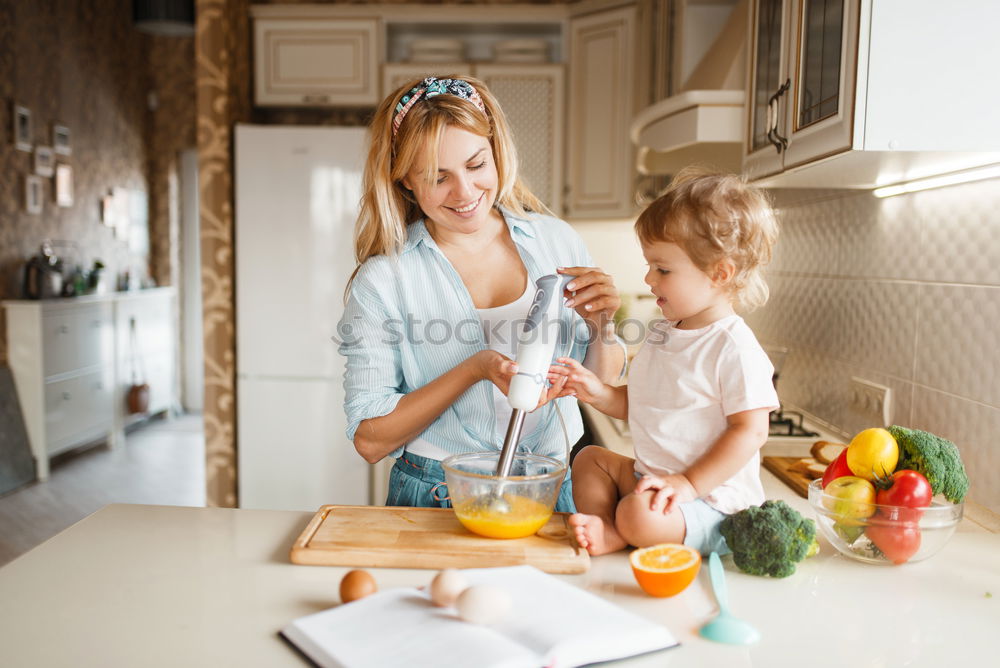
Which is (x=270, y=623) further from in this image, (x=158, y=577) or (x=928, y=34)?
(x=928, y=34)

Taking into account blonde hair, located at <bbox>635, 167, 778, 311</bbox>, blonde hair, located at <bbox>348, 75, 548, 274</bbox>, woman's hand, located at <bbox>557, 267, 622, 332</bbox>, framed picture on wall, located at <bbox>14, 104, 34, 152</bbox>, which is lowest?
woman's hand, located at <bbox>557, 267, 622, 332</bbox>

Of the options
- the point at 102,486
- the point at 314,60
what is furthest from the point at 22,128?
the point at 314,60

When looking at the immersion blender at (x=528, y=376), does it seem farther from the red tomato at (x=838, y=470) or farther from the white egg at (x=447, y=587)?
the red tomato at (x=838, y=470)

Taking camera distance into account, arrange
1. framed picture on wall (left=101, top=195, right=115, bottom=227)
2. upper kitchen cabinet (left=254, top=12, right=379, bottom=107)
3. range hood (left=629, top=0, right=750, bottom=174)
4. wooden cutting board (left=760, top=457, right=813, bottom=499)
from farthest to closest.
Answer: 1. framed picture on wall (left=101, top=195, right=115, bottom=227)
2. upper kitchen cabinet (left=254, top=12, right=379, bottom=107)
3. range hood (left=629, top=0, right=750, bottom=174)
4. wooden cutting board (left=760, top=457, right=813, bottom=499)

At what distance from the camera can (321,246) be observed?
11.0 feet

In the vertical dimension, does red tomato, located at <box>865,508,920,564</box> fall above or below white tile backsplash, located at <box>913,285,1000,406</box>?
below

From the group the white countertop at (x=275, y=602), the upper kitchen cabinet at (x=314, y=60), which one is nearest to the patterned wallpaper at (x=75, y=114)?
the upper kitchen cabinet at (x=314, y=60)

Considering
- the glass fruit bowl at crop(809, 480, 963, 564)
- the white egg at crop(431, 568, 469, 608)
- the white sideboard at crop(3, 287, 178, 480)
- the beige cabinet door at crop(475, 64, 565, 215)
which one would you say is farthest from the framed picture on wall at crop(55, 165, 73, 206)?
the glass fruit bowl at crop(809, 480, 963, 564)

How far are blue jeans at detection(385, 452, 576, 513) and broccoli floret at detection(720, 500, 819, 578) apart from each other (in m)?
0.37

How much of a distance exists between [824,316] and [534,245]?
43.4 inches

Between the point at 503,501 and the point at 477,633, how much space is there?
0.26 meters

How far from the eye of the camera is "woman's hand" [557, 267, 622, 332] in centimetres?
115

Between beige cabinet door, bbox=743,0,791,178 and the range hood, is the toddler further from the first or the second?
the range hood

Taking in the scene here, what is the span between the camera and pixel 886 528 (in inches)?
39.0
